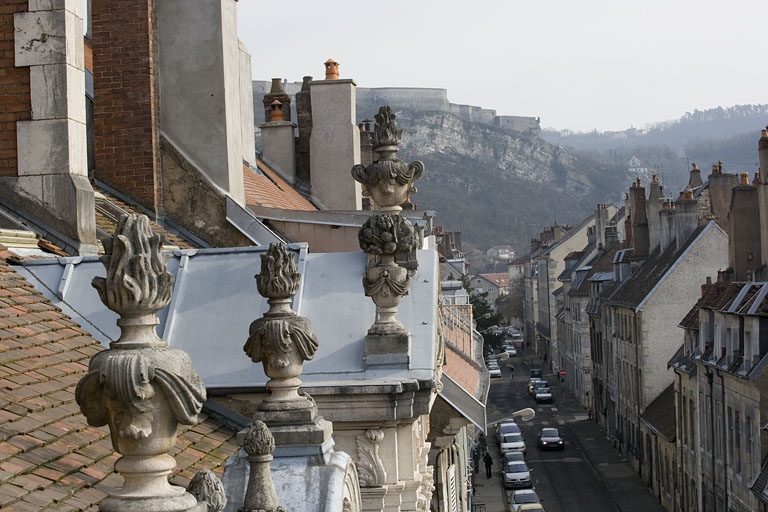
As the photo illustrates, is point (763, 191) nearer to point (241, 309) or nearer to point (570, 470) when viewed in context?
point (570, 470)

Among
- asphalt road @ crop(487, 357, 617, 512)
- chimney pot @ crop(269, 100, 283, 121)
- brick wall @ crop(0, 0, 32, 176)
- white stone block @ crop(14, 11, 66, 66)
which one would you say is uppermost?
chimney pot @ crop(269, 100, 283, 121)

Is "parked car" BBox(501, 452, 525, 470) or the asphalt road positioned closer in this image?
the asphalt road

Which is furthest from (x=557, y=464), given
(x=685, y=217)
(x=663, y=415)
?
(x=685, y=217)

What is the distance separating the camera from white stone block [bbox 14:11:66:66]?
10.4 meters

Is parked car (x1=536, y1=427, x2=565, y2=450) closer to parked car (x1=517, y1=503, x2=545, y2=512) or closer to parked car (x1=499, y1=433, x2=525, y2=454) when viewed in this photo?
parked car (x1=499, y1=433, x2=525, y2=454)

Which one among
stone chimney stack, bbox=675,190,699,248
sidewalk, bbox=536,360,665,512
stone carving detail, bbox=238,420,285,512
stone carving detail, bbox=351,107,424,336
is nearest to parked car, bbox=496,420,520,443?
sidewalk, bbox=536,360,665,512

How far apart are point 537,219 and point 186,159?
173 metres

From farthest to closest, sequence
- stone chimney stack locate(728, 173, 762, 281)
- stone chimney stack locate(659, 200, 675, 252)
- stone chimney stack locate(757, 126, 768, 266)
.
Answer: stone chimney stack locate(659, 200, 675, 252), stone chimney stack locate(728, 173, 762, 281), stone chimney stack locate(757, 126, 768, 266)

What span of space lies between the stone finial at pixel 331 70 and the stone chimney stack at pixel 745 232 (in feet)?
54.0

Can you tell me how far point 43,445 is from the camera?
6.05 meters

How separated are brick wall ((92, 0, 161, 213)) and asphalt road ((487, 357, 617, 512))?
76.3 feet

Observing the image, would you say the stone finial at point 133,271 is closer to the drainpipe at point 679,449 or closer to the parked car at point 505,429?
the drainpipe at point 679,449

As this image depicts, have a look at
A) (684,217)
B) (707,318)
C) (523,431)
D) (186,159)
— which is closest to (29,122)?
(186,159)

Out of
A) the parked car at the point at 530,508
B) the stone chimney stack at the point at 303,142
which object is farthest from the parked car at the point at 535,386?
the stone chimney stack at the point at 303,142
